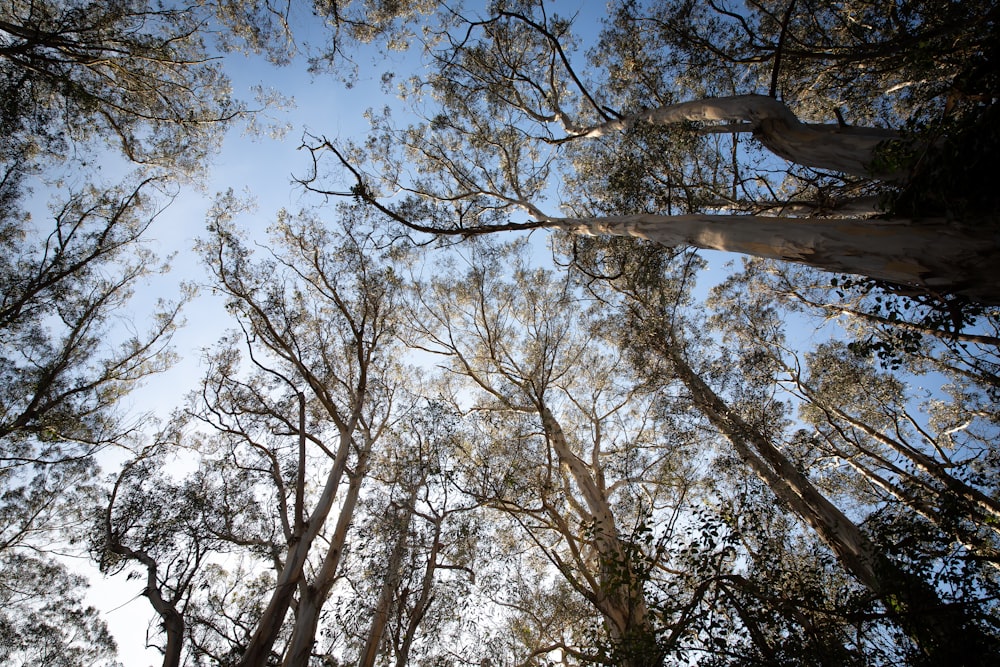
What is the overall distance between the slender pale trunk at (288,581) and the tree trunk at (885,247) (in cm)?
586

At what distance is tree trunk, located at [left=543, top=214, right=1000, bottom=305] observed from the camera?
8.07ft

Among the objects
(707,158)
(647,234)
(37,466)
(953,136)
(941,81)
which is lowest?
(37,466)

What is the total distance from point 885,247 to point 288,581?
6544mm

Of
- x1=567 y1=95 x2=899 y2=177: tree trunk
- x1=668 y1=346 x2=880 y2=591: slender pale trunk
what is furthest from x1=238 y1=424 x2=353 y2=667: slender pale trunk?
→ x1=567 y1=95 x2=899 y2=177: tree trunk

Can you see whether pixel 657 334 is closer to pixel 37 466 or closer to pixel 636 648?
pixel 636 648

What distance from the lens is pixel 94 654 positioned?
34.1 feet

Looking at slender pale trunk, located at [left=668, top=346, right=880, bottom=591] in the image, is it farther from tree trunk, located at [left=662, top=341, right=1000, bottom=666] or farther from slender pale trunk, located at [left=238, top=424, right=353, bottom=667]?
slender pale trunk, located at [left=238, top=424, right=353, bottom=667]

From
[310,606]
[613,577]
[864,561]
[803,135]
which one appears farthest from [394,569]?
[803,135]

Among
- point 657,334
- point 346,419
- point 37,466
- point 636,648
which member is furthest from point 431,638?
point 37,466

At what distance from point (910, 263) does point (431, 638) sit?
866 cm

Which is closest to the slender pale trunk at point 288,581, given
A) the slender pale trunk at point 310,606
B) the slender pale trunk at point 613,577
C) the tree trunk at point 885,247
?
the slender pale trunk at point 310,606

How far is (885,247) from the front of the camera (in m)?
2.71

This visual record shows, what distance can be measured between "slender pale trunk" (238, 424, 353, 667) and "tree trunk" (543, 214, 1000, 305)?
231 inches

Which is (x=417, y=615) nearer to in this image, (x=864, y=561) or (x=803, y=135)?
(x=864, y=561)
